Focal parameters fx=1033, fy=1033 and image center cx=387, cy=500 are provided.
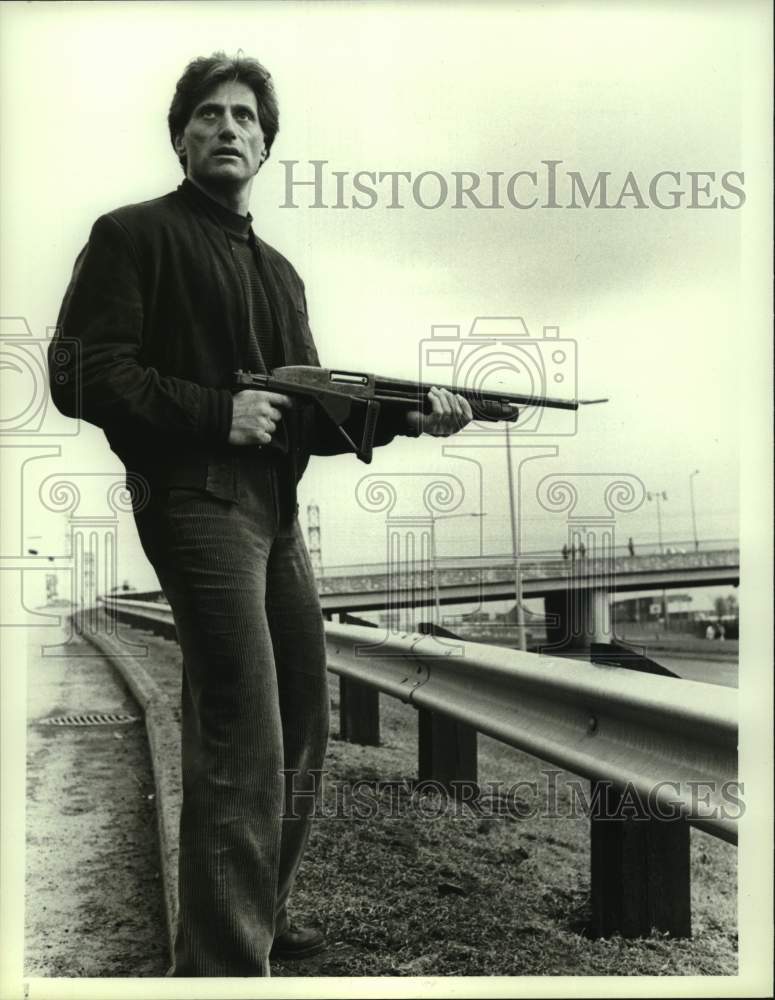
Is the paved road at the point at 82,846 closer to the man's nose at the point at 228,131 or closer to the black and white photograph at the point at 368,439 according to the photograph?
the black and white photograph at the point at 368,439

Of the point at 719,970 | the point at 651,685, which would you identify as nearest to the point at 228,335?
the point at 651,685

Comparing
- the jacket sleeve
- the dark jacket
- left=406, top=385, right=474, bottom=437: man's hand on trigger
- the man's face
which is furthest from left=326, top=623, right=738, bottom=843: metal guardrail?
the man's face

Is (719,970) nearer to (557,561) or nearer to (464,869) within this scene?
(464,869)

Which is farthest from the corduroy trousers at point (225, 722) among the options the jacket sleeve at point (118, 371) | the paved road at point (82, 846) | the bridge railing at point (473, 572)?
the bridge railing at point (473, 572)

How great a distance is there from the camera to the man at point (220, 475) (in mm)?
2232

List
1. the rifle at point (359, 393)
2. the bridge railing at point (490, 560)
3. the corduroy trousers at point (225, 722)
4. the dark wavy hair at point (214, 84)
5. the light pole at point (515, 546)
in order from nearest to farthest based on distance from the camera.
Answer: the corduroy trousers at point (225, 722)
the rifle at point (359, 393)
the dark wavy hair at point (214, 84)
the light pole at point (515, 546)
the bridge railing at point (490, 560)

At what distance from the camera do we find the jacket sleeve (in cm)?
224

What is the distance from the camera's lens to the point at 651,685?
2156 mm

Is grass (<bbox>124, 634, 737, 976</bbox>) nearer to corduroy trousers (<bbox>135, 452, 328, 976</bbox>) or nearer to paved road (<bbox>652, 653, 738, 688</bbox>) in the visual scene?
corduroy trousers (<bbox>135, 452, 328, 976</bbox>)

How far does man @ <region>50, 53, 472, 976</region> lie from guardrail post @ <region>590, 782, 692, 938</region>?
712 mm

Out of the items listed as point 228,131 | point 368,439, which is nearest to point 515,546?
point 368,439

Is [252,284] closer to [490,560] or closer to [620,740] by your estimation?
[490,560]

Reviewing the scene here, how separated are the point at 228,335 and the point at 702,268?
137cm

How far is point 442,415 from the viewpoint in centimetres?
265
